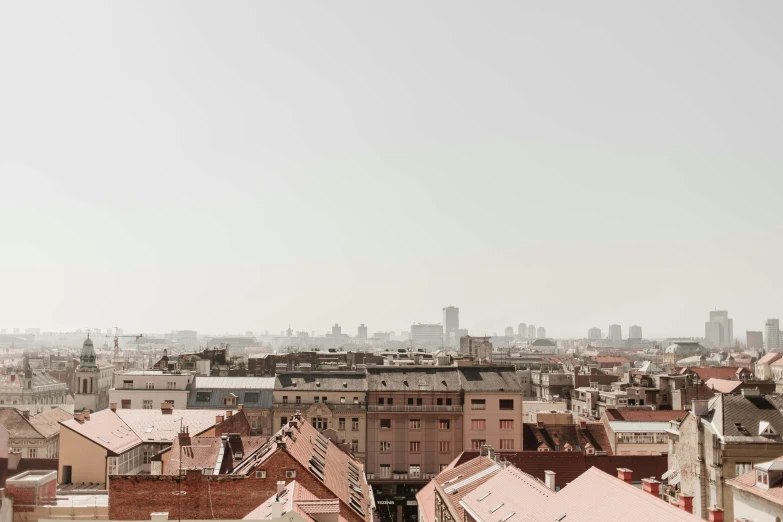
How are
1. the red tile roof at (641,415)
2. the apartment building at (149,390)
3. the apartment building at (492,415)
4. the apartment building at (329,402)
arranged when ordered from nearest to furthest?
the apartment building at (492,415), the apartment building at (329,402), the red tile roof at (641,415), the apartment building at (149,390)

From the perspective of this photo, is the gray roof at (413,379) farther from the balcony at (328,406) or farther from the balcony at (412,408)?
the balcony at (328,406)

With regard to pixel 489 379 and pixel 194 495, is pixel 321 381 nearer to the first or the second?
pixel 489 379

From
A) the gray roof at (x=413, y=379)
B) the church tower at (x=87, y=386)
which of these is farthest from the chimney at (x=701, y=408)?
the church tower at (x=87, y=386)

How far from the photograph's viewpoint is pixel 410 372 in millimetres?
98750

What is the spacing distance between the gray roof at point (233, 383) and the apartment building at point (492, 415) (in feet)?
84.9

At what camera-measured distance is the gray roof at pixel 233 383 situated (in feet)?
342

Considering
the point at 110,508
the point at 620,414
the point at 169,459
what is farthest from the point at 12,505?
the point at 620,414

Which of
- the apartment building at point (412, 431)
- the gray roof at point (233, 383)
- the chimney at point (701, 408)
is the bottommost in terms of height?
the apartment building at point (412, 431)

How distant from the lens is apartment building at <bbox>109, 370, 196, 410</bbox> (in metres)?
104

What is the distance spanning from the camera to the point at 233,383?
106188 millimetres

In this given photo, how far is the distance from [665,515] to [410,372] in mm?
67100

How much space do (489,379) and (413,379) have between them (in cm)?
902

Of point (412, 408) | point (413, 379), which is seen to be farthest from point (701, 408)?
point (413, 379)

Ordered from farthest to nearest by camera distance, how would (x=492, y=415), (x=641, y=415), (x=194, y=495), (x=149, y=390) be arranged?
(x=149, y=390) < (x=641, y=415) < (x=492, y=415) < (x=194, y=495)
